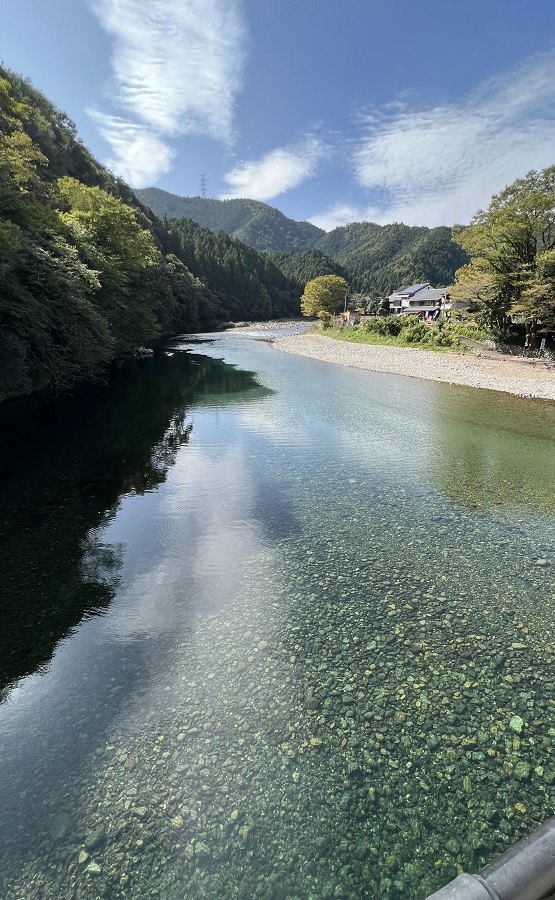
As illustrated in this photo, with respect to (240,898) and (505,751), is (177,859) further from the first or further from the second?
(505,751)

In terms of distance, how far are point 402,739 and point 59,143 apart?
79890mm

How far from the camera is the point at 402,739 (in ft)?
17.3

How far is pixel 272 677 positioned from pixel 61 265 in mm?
18697

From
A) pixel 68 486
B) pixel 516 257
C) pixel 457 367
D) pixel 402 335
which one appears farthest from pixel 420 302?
pixel 68 486

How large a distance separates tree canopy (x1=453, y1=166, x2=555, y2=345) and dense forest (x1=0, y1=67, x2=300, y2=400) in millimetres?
28265

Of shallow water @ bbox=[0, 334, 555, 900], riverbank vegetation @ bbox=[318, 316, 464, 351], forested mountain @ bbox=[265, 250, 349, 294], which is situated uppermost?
forested mountain @ bbox=[265, 250, 349, 294]

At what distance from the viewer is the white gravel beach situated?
26.9 meters

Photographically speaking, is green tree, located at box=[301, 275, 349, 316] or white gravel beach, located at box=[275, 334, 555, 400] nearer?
white gravel beach, located at box=[275, 334, 555, 400]

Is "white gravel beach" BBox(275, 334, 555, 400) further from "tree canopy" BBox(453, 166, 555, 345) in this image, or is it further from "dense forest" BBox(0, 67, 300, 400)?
"dense forest" BBox(0, 67, 300, 400)

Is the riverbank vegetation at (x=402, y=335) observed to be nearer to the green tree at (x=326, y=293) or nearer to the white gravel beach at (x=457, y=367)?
the white gravel beach at (x=457, y=367)

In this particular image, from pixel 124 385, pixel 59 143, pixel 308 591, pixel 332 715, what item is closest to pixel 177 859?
pixel 332 715

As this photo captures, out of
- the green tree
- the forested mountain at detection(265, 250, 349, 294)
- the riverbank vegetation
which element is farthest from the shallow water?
the forested mountain at detection(265, 250, 349, 294)

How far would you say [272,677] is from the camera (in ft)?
20.3

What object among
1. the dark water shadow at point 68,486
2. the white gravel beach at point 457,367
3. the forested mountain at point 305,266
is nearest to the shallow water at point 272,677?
the dark water shadow at point 68,486
